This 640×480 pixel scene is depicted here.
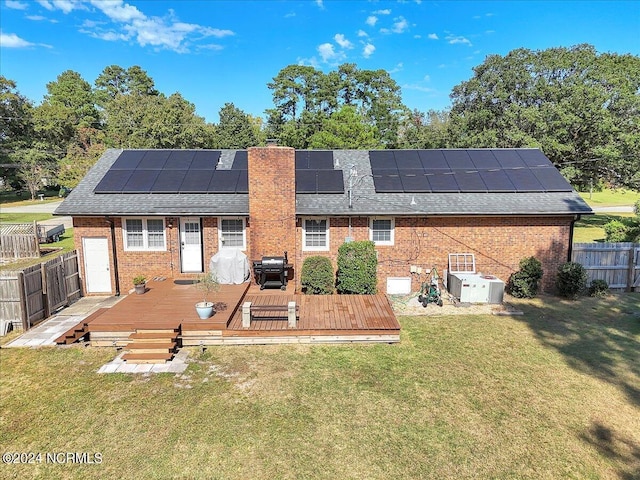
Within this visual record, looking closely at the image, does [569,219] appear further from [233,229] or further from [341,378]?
[233,229]

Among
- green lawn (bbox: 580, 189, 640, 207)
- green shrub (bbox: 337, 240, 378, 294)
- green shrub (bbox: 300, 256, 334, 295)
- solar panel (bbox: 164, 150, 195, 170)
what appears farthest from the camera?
green lawn (bbox: 580, 189, 640, 207)

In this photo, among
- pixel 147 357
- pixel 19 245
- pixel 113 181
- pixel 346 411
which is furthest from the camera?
pixel 19 245

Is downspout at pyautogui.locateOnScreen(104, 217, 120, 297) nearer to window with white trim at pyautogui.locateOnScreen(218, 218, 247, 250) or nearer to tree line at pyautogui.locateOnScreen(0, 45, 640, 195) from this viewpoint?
window with white trim at pyautogui.locateOnScreen(218, 218, 247, 250)

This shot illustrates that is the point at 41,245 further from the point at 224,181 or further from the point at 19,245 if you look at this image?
the point at 224,181

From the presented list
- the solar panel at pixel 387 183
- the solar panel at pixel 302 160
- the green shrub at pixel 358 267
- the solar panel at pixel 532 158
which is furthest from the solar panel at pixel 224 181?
the solar panel at pixel 532 158

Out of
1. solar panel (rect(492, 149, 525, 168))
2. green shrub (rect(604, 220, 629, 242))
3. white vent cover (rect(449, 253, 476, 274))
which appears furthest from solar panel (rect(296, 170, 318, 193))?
green shrub (rect(604, 220, 629, 242))

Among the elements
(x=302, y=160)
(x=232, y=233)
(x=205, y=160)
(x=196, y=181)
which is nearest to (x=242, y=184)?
(x=196, y=181)

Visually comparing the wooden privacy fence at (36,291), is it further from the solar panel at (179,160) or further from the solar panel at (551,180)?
the solar panel at (551,180)
